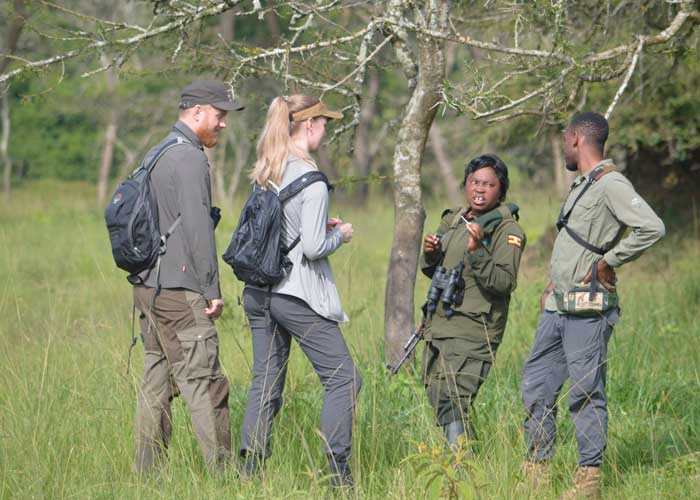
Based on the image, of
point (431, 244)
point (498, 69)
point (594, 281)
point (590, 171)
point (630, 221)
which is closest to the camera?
point (630, 221)

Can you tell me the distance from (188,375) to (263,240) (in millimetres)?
772

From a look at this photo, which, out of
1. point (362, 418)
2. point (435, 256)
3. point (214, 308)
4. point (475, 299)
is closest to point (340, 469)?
point (362, 418)

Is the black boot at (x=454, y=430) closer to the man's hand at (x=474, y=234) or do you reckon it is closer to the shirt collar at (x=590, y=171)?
the man's hand at (x=474, y=234)

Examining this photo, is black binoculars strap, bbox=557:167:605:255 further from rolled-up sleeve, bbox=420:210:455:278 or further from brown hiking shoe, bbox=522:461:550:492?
brown hiking shoe, bbox=522:461:550:492

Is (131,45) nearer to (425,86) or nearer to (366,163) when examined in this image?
(425,86)

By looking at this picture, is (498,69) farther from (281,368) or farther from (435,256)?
(281,368)

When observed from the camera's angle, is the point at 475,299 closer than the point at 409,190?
Yes

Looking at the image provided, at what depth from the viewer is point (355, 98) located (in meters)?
6.00

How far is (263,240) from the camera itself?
4520 mm

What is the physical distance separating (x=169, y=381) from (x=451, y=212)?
5.52ft

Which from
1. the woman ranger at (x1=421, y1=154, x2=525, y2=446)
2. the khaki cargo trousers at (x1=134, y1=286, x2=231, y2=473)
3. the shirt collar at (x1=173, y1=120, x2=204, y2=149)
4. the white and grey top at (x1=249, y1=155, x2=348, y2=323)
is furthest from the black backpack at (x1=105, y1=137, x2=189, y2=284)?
the woman ranger at (x1=421, y1=154, x2=525, y2=446)

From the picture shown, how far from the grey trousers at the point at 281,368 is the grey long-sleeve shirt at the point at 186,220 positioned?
0.25 m

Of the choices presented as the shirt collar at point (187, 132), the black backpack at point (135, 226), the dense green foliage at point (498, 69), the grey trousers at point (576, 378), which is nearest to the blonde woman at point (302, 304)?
the shirt collar at point (187, 132)

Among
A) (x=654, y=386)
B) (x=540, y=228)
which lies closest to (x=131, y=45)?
(x=654, y=386)
